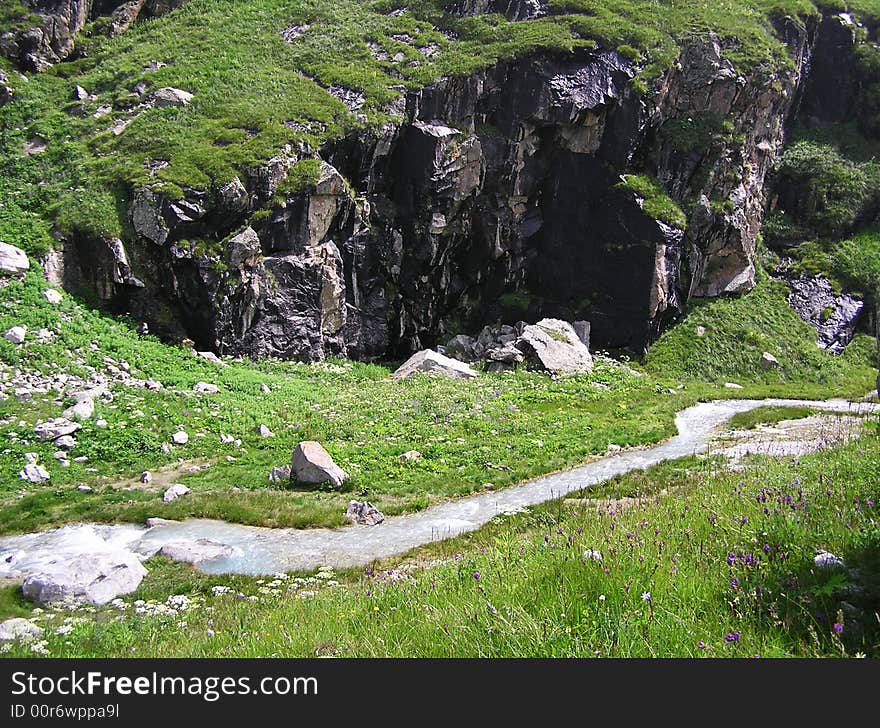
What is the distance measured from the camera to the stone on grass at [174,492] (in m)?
17.0

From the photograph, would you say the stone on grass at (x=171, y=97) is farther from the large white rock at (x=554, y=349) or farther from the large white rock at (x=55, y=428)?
the large white rock at (x=55, y=428)

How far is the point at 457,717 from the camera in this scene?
351cm

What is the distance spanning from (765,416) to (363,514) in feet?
79.0

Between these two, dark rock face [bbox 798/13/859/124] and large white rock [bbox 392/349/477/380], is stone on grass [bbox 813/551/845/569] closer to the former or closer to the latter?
large white rock [bbox 392/349/477/380]

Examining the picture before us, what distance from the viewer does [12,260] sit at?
2697 centimetres

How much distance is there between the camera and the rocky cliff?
36625mm

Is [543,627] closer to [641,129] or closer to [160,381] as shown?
[160,381]

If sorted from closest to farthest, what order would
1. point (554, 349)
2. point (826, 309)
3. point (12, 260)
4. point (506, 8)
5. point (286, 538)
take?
point (286, 538), point (12, 260), point (554, 349), point (826, 309), point (506, 8)

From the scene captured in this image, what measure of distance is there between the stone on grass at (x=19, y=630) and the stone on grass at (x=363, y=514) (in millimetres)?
8032

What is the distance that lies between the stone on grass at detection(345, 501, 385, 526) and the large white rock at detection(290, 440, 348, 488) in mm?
1828

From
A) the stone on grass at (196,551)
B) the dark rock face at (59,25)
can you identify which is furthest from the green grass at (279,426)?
the dark rock face at (59,25)

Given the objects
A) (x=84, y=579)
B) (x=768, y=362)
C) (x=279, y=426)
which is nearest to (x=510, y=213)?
(x=768, y=362)

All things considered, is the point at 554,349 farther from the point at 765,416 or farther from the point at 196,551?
the point at 196,551

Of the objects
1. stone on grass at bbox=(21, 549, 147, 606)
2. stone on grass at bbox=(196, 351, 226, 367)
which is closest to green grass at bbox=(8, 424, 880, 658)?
stone on grass at bbox=(21, 549, 147, 606)
